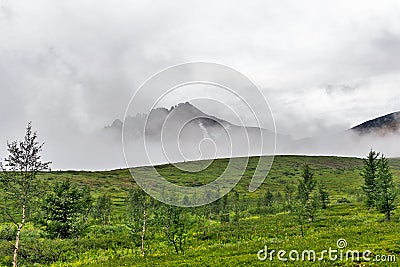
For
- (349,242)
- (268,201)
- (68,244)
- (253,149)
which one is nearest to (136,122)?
(253,149)

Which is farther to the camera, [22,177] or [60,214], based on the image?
[60,214]

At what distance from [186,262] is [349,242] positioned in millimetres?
13874

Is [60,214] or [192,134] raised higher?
[192,134]

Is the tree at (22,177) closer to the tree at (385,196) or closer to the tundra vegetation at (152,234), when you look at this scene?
the tundra vegetation at (152,234)

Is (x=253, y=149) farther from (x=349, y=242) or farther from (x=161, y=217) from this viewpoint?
(x=161, y=217)
